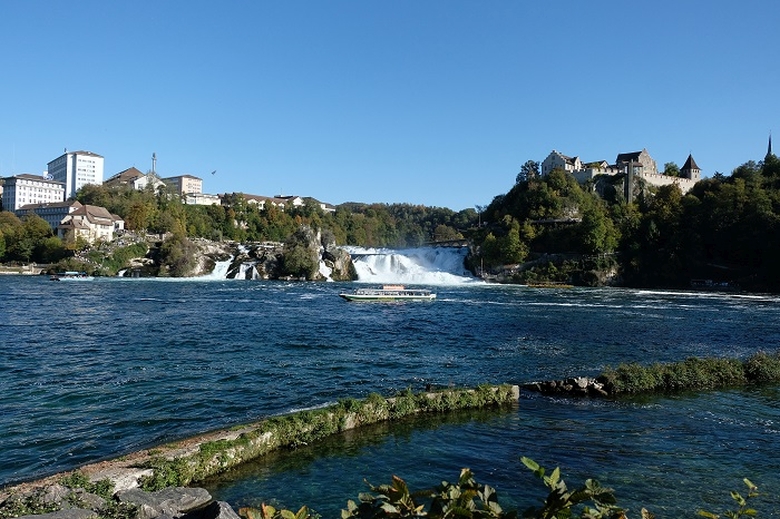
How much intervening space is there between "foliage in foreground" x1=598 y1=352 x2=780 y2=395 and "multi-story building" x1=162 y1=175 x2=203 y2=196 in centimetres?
17142

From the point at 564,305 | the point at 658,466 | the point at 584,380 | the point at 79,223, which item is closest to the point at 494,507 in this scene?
the point at 658,466

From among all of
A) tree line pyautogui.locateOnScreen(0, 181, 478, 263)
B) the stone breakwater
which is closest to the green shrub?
the stone breakwater

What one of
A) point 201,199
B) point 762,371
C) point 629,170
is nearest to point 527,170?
point 629,170

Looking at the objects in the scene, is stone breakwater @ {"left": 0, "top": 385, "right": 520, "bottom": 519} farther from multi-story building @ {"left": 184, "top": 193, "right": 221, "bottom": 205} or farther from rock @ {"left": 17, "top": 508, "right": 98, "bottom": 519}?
multi-story building @ {"left": 184, "top": 193, "right": 221, "bottom": 205}

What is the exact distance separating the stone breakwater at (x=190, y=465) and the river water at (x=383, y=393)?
0.48 metres

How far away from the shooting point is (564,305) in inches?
1964

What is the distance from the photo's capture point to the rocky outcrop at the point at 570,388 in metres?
17.6

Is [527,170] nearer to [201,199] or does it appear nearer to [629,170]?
[629,170]

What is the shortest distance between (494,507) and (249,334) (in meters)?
27.0

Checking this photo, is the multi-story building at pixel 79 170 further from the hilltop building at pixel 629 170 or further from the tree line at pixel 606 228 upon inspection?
the hilltop building at pixel 629 170

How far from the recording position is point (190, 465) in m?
10.4

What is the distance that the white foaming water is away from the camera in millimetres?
86062

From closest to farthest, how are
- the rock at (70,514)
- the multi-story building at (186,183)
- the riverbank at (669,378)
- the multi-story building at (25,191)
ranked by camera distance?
the rock at (70,514), the riverbank at (669,378), the multi-story building at (25,191), the multi-story building at (186,183)

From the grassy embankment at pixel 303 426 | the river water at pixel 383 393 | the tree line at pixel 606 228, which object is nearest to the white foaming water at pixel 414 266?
the tree line at pixel 606 228
